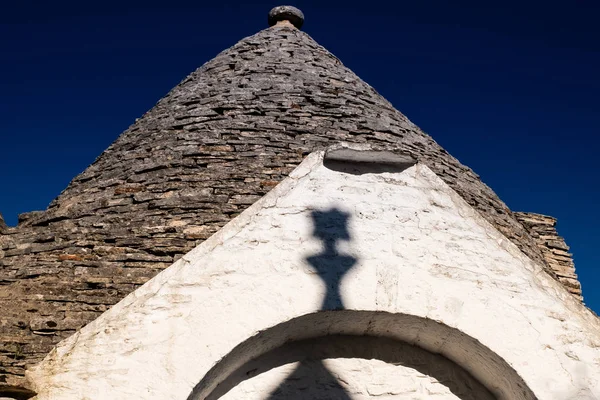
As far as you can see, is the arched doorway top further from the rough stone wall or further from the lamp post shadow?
the rough stone wall

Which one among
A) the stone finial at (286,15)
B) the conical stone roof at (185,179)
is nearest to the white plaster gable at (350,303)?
the conical stone roof at (185,179)

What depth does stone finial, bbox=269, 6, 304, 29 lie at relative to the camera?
845cm

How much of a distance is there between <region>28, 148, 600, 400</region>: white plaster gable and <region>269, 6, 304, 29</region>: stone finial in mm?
5405

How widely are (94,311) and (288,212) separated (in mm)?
1633

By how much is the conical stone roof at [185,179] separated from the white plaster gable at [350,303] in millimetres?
581

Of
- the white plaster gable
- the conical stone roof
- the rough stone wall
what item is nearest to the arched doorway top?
the white plaster gable

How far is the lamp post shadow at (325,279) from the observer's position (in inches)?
124

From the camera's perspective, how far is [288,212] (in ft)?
11.0

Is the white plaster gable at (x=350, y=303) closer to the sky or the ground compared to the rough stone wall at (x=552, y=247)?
closer to the ground

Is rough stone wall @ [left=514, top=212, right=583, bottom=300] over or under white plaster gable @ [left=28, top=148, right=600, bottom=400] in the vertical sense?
over

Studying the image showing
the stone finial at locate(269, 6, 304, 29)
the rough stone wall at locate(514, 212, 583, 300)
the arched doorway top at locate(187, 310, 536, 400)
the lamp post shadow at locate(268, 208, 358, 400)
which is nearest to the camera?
the arched doorway top at locate(187, 310, 536, 400)

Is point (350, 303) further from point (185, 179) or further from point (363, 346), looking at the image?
point (185, 179)

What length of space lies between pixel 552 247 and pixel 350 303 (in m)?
4.47

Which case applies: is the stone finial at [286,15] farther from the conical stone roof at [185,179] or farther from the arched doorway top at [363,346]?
the arched doorway top at [363,346]
